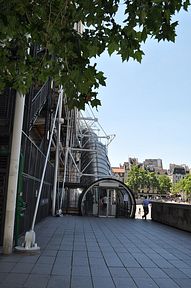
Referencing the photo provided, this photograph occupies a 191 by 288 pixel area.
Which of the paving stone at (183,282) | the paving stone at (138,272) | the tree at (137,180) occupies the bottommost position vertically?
the paving stone at (183,282)

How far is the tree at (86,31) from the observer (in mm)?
4352

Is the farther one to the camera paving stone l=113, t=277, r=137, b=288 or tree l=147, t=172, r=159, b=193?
tree l=147, t=172, r=159, b=193

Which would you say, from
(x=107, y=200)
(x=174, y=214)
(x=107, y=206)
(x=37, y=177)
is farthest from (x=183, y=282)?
(x=107, y=200)

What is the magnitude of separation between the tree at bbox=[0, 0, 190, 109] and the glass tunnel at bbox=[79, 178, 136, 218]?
85.4 feet

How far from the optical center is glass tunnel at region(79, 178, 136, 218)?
102 feet

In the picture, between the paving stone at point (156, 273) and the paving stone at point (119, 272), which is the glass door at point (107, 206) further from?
the paving stone at point (119, 272)

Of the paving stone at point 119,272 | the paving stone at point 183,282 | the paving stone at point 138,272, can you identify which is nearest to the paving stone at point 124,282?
the paving stone at point 119,272

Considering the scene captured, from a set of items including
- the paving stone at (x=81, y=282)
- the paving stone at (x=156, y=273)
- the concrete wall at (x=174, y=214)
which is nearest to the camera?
the paving stone at (x=81, y=282)

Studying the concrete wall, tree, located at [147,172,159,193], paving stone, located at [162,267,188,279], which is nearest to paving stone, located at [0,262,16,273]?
paving stone, located at [162,267,188,279]

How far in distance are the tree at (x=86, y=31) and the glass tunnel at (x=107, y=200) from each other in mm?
26034

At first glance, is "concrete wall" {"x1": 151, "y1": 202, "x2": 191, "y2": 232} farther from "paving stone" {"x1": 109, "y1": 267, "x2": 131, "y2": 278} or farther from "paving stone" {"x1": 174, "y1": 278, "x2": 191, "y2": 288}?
"paving stone" {"x1": 174, "y1": 278, "x2": 191, "y2": 288}

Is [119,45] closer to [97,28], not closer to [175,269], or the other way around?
[97,28]

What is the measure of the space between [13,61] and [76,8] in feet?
4.37

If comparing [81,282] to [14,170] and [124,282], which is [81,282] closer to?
[124,282]
